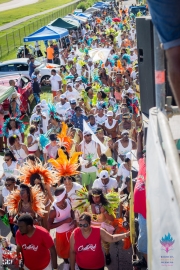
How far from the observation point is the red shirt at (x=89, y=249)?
16.4ft

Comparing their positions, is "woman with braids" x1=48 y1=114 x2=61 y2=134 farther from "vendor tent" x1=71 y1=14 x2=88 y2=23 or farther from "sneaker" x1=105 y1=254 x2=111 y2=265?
"vendor tent" x1=71 y1=14 x2=88 y2=23

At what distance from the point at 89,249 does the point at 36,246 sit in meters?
0.63

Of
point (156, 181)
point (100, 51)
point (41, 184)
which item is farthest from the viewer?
point (100, 51)

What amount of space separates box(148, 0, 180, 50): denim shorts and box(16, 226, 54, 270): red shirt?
3.95 m

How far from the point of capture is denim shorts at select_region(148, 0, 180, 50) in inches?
56.8

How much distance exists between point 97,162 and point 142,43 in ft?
13.9

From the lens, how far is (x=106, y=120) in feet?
31.6

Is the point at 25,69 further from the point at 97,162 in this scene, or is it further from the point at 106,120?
the point at 97,162

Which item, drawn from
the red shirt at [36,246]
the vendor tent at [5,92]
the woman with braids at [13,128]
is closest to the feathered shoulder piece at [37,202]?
the red shirt at [36,246]

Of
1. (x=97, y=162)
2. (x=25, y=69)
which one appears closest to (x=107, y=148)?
(x=97, y=162)

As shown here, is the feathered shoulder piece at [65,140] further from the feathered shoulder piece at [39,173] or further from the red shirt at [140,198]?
the red shirt at [140,198]

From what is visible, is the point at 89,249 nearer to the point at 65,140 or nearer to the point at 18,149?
the point at 65,140

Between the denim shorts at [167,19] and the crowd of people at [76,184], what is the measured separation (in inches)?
127

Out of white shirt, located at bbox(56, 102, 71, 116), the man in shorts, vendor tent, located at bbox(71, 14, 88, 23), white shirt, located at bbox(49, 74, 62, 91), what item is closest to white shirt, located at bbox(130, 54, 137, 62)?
white shirt, located at bbox(49, 74, 62, 91)
